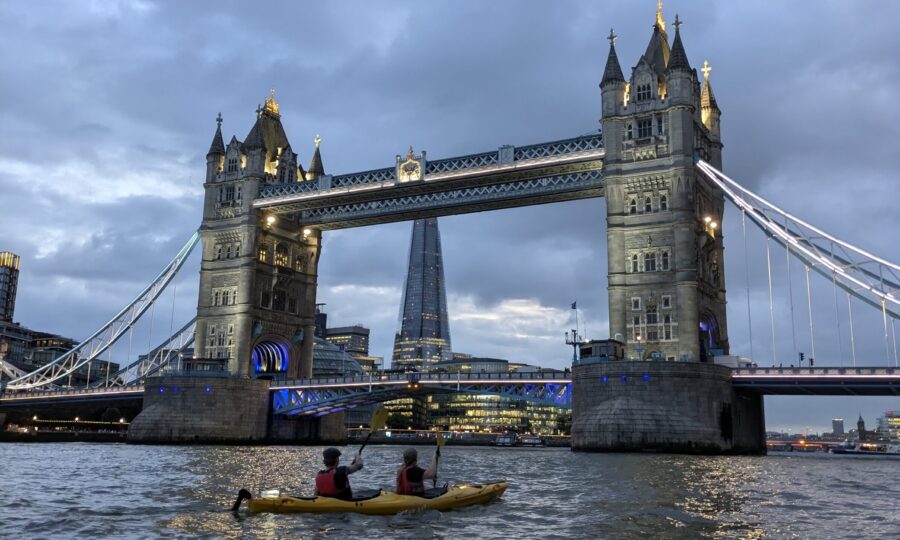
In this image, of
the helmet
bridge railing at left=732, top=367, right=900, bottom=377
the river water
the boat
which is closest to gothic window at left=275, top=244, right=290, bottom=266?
bridge railing at left=732, top=367, right=900, bottom=377

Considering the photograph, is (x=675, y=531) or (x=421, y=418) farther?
(x=421, y=418)

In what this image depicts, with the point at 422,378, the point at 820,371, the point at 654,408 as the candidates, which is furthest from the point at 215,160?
the point at 820,371

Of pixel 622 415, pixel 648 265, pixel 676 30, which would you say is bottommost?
pixel 622 415

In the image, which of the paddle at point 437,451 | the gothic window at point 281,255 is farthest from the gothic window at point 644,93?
the paddle at point 437,451

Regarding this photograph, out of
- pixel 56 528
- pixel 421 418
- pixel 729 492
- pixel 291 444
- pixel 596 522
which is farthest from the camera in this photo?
pixel 421 418

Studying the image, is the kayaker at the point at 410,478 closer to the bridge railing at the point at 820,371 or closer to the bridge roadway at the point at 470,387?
the bridge roadway at the point at 470,387

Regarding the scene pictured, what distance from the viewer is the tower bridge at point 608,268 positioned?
216 feet

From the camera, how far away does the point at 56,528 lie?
72.5 feet

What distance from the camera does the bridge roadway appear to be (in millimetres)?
65000

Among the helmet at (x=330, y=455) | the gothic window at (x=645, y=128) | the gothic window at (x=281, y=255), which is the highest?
the gothic window at (x=645, y=128)

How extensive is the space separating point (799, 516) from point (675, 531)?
607 cm

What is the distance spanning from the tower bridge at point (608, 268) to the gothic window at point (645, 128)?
131mm

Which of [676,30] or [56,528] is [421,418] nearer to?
[676,30]

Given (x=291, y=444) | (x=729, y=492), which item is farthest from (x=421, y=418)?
(x=729, y=492)
